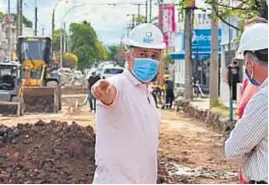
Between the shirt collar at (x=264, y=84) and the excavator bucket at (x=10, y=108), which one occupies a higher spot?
the shirt collar at (x=264, y=84)

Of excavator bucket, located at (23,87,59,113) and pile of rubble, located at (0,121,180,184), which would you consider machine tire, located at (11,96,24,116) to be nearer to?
excavator bucket, located at (23,87,59,113)

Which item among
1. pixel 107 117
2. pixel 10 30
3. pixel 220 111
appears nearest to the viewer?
pixel 107 117

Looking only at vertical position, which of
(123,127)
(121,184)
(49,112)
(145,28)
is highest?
(145,28)

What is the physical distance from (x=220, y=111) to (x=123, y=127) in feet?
60.3

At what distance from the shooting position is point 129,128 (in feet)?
14.3

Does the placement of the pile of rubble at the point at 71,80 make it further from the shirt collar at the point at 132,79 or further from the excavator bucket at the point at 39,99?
the shirt collar at the point at 132,79

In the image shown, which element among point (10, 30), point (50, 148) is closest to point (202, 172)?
point (50, 148)

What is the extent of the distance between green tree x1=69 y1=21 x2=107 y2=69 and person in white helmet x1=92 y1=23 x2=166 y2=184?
2562 inches

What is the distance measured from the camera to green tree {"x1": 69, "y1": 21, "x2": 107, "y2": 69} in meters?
73.3

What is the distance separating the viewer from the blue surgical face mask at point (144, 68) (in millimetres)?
4402

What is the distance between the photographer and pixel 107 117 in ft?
14.2

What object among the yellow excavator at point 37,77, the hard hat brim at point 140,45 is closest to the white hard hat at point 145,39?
the hard hat brim at point 140,45

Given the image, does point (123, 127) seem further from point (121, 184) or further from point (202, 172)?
point (202, 172)

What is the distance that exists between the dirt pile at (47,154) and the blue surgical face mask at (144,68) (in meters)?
5.68
